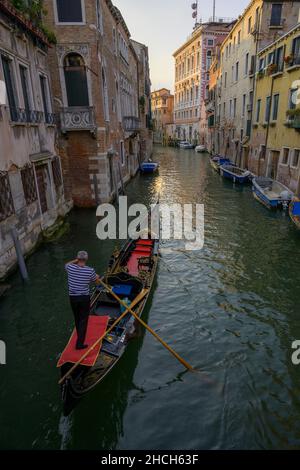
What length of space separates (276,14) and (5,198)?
21022 millimetres

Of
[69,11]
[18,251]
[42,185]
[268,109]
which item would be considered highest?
[69,11]

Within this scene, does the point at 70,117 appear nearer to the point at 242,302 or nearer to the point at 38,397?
the point at 242,302

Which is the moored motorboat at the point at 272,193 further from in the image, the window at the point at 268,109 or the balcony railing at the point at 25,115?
the balcony railing at the point at 25,115

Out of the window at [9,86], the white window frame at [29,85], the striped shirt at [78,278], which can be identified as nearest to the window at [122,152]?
the white window frame at [29,85]

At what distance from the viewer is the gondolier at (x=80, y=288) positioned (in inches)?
179

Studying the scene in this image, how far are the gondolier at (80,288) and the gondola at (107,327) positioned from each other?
0.33m

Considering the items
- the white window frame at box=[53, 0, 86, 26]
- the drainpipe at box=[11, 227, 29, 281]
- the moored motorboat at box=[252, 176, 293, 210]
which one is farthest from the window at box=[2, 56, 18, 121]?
the moored motorboat at box=[252, 176, 293, 210]

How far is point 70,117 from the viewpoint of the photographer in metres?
12.5

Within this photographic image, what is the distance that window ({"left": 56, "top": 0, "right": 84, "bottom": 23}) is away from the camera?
38.1 feet

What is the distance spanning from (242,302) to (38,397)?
15.9 ft

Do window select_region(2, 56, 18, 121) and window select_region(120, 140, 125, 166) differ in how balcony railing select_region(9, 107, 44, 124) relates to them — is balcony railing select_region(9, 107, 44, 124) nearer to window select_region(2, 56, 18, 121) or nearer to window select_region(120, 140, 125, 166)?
window select_region(2, 56, 18, 121)

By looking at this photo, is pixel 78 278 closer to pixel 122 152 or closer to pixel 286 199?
pixel 286 199

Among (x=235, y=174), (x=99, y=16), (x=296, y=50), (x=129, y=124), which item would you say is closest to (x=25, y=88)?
(x=99, y=16)

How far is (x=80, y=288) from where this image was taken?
4.57 meters
